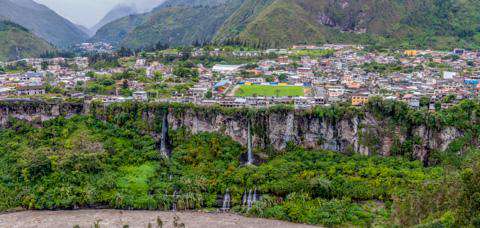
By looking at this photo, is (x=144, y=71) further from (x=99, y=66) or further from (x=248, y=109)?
(x=248, y=109)

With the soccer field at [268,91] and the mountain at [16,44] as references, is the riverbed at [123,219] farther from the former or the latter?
the mountain at [16,44]

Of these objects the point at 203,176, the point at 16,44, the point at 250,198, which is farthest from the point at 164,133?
the point at 16,44

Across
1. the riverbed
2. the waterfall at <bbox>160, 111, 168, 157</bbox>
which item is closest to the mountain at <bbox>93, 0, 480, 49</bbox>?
the waterfall at <bbox>160, 111, 168, 157</bbox>

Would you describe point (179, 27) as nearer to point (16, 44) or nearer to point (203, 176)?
point (16, 44)

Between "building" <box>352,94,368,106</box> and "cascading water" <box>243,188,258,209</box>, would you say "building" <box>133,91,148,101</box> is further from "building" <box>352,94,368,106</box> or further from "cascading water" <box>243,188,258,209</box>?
"building" <box>352,94,368,106</box>

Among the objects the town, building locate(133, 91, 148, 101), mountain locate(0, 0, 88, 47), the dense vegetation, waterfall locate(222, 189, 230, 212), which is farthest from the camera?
mountain locate(0, 0, 88, 47)

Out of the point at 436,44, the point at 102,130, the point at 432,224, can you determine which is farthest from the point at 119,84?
the point at 436,44
